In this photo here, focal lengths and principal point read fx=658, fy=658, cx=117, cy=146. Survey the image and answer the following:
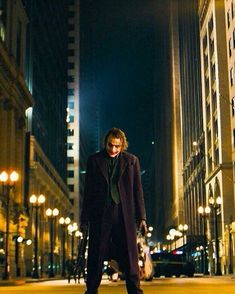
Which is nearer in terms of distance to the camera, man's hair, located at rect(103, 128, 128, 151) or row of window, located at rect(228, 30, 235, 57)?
man's hair, located at rect(103, 128, 128, 151)

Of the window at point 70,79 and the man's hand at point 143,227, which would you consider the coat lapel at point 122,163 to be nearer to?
the man's hand at point 143,227

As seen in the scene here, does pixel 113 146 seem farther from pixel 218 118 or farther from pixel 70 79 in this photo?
pixel 70 79

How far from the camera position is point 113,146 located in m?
7.89

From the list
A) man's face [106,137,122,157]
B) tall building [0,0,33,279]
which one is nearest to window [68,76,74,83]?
tall building [0,0,33,279]

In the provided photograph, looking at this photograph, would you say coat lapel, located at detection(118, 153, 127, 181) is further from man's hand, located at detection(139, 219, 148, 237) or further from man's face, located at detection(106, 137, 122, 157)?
man's hand, located at detection(139, 219, 148, 237)

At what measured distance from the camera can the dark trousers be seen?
24.7 ft

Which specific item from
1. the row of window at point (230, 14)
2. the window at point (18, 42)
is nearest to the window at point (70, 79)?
the window at point (18, 42)

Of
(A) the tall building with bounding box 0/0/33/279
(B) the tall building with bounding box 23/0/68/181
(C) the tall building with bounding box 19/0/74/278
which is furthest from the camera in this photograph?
(B) the tall building with bounding box 23/0/68/181

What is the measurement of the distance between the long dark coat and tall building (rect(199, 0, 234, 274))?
5669 centimetres

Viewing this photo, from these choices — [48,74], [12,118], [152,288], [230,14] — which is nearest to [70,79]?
[48,74]

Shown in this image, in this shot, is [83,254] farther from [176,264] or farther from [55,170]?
[55,170]

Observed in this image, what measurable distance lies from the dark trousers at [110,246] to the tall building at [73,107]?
6167 inches

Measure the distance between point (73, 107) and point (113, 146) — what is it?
550 feet

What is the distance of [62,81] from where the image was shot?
5315 inches
